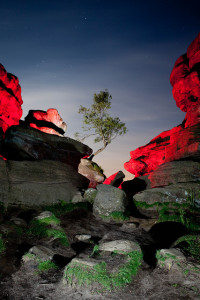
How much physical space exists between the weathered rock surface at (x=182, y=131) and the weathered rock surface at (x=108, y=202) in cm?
1226

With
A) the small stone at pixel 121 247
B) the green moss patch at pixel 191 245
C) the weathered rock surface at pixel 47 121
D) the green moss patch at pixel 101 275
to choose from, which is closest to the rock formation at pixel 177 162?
the green moss patch at pixel 191 245

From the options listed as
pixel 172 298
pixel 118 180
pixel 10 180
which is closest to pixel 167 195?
pixel 172 298

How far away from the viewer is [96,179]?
28.4 m

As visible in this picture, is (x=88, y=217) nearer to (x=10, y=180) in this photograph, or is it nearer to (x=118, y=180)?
(x=10, y=180)

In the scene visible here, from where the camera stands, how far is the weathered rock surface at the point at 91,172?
2795 centimetres

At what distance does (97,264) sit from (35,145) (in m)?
15.7

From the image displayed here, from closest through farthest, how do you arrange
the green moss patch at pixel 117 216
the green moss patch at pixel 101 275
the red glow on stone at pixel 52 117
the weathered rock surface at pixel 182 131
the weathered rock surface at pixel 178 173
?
the green moss patch at pixel 101 275 → the green moss patch at pixel 117 216 → the weathered rock surface at pixel 178 173 → the weathered rock surface at pixel 182 131 → the red glow on stone at pixel 52 117

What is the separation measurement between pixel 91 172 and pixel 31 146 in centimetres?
1224

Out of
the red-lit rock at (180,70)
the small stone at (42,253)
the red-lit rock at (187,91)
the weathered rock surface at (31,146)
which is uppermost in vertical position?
the red-lit rock at (180,70)

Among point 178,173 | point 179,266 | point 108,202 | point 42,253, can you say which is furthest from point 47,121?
point 179,266

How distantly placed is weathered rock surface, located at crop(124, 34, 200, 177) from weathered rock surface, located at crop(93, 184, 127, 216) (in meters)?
12.3

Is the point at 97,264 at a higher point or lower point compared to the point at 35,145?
lower

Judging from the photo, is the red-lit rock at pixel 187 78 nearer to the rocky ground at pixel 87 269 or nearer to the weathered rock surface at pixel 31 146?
the weathered rock surface at pixel 31 146

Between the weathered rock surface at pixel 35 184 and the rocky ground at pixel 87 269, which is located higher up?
the weathered rock surface at pixel 35 184
